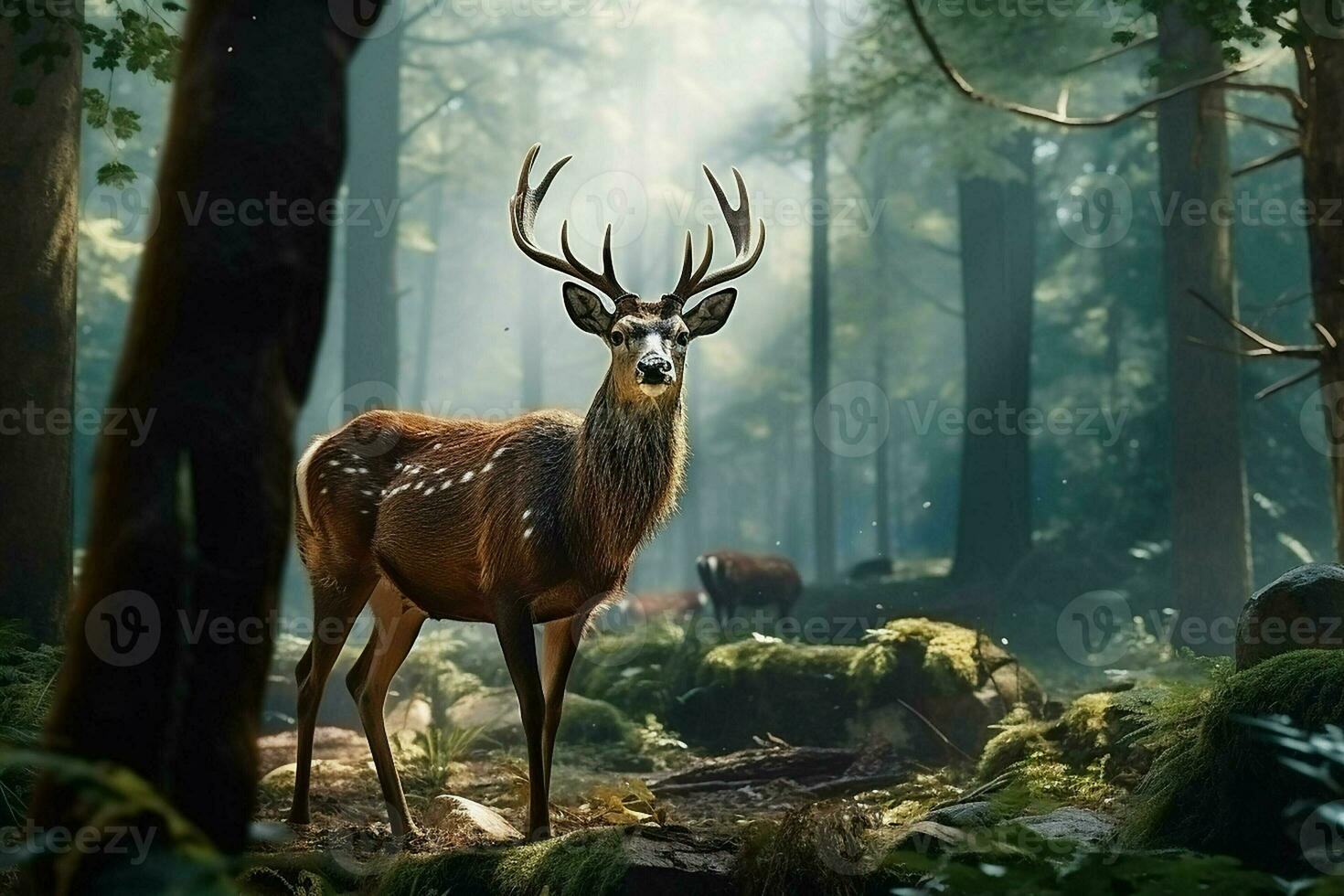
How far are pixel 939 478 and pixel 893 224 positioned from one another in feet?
33.1

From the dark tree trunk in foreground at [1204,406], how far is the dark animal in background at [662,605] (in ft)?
30.0

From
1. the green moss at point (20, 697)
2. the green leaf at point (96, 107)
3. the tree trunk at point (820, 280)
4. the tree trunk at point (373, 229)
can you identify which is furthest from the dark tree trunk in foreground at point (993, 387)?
the green moss at point (20, 697)

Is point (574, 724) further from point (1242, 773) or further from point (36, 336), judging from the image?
point (1242, 773)

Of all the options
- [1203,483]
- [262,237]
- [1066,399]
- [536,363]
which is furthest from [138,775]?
[1066,399]

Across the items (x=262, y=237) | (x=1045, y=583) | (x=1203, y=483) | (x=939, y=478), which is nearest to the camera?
(x=262, y=237)

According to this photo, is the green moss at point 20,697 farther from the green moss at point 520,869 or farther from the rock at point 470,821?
the rock at point 470,821

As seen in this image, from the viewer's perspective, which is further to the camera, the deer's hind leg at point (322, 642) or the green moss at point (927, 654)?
the green moss at point (927, 654)

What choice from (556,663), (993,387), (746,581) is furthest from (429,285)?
(556,663)

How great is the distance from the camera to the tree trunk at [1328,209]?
7.98m

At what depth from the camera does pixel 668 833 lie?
5219 mm

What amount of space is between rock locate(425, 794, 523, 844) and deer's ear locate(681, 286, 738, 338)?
2.96 metres

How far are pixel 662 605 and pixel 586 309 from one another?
52.1 ft

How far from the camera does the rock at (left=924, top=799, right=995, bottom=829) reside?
5383 millimetres

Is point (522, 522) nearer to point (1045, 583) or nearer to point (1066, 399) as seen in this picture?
point (1045, 583)
